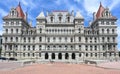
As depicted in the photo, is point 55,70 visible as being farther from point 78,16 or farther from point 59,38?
point 78,16

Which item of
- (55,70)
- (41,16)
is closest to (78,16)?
(41,16)

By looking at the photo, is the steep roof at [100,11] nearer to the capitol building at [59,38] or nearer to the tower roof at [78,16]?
Answer: the capitol building at [59,38]

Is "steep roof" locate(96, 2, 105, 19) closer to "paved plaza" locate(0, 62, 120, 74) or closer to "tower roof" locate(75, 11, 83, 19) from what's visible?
"tower roof" locate(75, 11, 83, 19)

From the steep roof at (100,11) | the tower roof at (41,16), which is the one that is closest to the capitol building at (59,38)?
the tower roof at (41,16)

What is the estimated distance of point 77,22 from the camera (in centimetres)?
7825

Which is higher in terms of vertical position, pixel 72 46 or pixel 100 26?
pixel 100 26

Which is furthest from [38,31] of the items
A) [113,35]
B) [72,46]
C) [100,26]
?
[113,35]

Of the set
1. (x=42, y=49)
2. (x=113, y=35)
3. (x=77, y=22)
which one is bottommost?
(x=42, y=49)

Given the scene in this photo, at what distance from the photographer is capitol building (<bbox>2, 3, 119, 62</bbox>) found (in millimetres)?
76875

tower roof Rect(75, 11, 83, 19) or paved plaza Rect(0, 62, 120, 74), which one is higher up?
tower roof Rect(75, 11, 83, 19)

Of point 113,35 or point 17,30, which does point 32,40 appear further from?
point 113,35

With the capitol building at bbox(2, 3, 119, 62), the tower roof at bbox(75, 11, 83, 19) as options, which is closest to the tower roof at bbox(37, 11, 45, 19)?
the capitol building at bbox(2, 3, 119, 62)

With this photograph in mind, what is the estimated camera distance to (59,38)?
78.4 meters

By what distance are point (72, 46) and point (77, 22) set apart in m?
9.40
